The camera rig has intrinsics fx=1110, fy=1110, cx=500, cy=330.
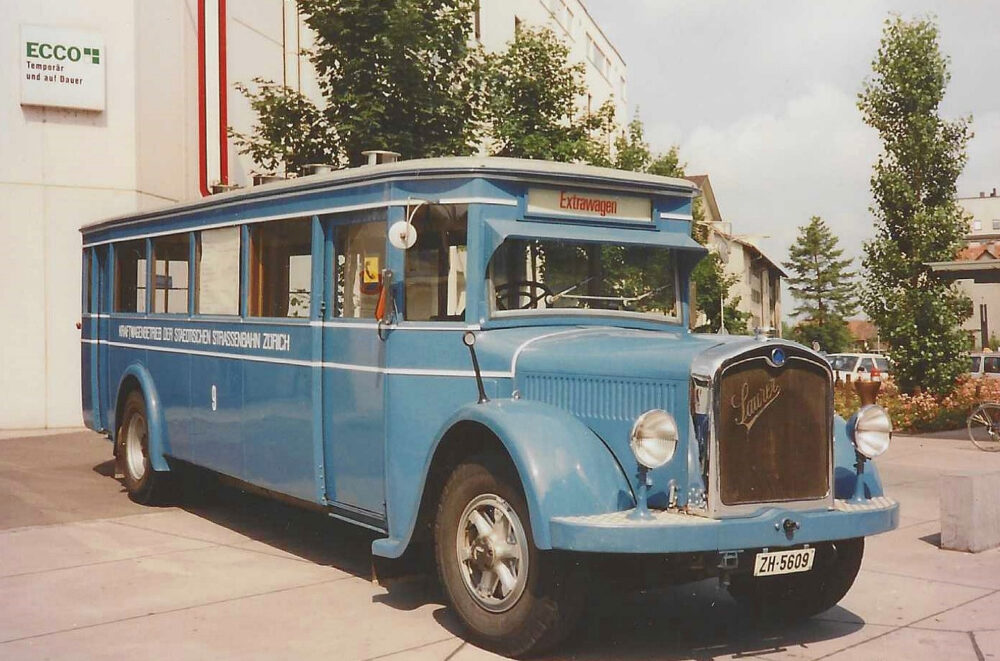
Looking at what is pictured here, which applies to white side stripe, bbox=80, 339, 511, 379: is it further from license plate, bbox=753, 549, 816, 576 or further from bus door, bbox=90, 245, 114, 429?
bus door, bbox=90, 245, 114, 429

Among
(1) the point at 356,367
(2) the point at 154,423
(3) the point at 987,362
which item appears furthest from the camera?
(3) the point at 987,362

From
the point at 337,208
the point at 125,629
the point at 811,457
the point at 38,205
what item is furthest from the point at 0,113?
the point at 811,457

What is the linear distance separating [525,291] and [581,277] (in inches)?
15.1

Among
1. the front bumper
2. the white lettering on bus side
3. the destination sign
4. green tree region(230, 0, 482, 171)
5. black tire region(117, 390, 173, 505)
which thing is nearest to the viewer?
the front bumper

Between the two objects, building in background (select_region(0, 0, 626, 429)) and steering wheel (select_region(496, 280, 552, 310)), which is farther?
building in background (select_region(0, 0, 626, 429))

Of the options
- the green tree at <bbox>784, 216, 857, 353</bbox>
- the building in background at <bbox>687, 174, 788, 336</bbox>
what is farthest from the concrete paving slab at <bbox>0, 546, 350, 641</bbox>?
the green tree at <bbox>784, 216, 857, 353</bbox>

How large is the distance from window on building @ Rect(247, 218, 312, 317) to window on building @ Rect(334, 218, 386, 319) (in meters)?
0.34

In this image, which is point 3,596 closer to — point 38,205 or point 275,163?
point 275,163

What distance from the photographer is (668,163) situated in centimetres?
2605

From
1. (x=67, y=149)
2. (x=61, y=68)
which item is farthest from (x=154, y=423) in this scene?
(x=61, y=68)

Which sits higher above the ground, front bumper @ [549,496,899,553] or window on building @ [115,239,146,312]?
window on building @ [115,239,146,312]

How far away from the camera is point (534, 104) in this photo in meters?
15.9

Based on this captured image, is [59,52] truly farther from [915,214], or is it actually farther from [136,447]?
[915,214]

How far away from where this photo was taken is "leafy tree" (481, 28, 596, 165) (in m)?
15.4
